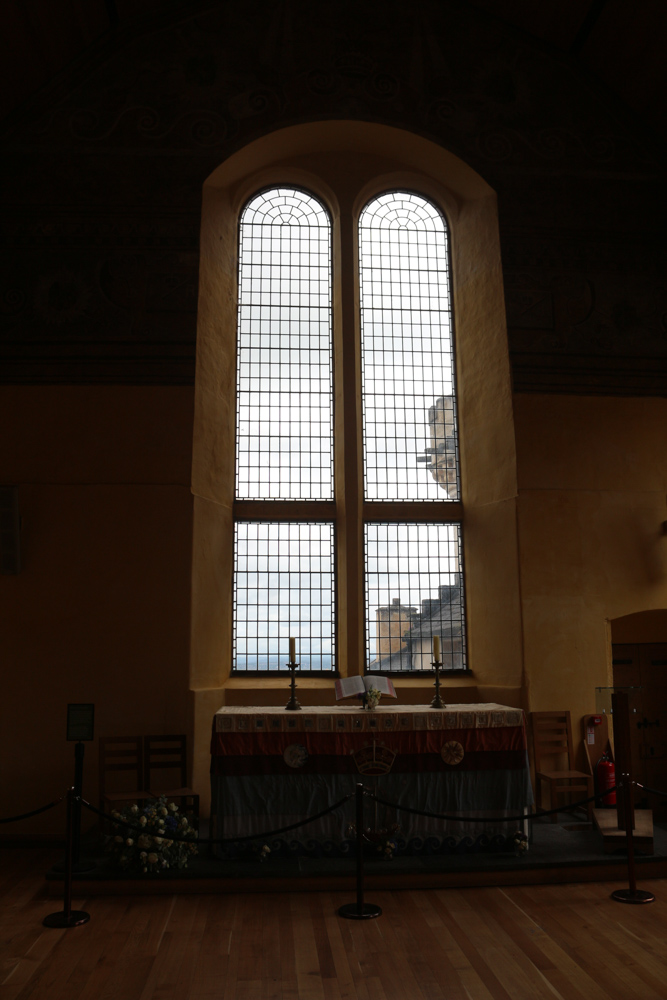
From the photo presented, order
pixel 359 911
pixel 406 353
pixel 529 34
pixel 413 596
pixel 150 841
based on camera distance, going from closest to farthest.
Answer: pixel 359 911 < pixel 150 841 < pixel 413 596 < pixel 406 353 < pixel 529 34

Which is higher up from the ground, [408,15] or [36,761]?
[408,15]

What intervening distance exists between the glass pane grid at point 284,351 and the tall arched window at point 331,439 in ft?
0.05

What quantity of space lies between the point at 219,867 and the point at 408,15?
1008 cm

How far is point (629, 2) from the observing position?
9172 millimetres

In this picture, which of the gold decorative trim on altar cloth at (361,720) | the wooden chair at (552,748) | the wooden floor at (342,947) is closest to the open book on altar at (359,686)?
the gold decorative trim on altar cloth at (361,720)

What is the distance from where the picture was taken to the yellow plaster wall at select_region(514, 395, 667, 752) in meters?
8.59

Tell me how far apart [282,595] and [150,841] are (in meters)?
3.58

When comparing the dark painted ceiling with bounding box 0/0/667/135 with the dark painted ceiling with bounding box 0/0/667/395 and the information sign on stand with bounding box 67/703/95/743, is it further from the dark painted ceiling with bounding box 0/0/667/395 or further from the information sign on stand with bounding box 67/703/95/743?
the information sign on stand with bounding box 67/703/95/743

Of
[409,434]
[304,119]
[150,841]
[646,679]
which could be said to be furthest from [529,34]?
[150,841]

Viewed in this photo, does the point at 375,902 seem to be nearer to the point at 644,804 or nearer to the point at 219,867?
the point at 219,867

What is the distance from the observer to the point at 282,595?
9.32 meters

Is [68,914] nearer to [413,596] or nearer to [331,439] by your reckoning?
[413,596]

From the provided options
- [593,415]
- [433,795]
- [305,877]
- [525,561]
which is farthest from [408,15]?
[305,877]

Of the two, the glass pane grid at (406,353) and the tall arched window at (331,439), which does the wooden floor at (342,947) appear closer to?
the tall arched window at (331,439)
